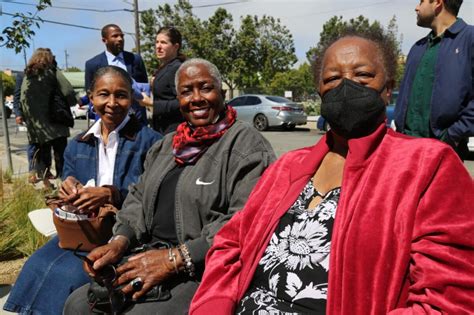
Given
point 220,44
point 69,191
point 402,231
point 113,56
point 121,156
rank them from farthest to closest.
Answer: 1. point 220,44
2. point 113,56
3. point 121,156
4. point 69,191
5. point 402,231

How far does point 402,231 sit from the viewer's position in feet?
4.89

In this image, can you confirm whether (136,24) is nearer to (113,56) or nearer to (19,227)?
(113,56)

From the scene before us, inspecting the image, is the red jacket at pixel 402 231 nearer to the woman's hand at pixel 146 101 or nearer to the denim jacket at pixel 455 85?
the denim jacket at pixel 455 85

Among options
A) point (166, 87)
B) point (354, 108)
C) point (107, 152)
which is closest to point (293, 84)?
point (166, 87)

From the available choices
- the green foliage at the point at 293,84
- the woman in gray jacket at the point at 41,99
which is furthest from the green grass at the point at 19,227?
the green foliage at the point at 293,84

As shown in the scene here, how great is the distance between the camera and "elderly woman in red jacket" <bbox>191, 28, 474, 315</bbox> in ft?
4.79

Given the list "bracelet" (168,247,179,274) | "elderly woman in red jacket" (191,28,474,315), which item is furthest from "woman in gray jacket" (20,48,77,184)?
"elderly woman in red jacket" (191,28,474,315)

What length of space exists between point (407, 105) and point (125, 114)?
1982 millimetres

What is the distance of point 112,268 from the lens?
7.36 feet

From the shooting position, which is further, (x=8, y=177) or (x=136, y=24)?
(x=136, y=24)

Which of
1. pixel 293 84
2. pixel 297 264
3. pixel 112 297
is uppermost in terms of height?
pixel 293 84

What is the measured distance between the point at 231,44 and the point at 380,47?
101 ft

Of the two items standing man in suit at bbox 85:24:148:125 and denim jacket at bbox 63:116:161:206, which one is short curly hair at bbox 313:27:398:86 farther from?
standing man in suit at bbox 85:24:148:125

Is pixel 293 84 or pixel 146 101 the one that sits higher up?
pixel 146 101
